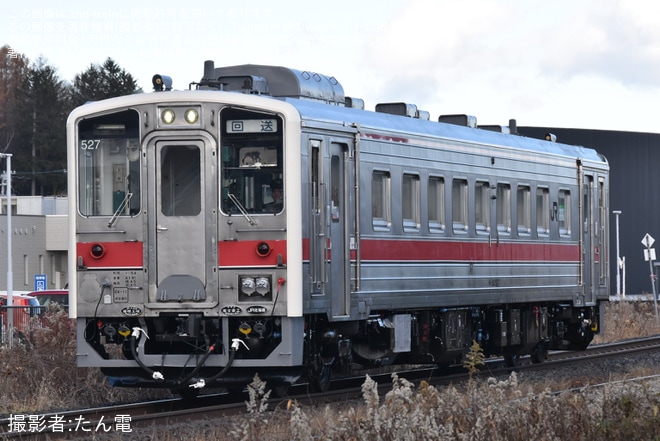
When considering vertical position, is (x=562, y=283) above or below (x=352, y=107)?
below

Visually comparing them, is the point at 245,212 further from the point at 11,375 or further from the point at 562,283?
the point at 562,283

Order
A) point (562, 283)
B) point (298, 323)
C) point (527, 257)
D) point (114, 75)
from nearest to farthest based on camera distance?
point (298, 323)
point (527, 257)
point (562, 283)
point (114, 75)

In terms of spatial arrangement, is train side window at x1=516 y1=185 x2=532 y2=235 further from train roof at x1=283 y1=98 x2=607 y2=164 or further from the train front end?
the train front end

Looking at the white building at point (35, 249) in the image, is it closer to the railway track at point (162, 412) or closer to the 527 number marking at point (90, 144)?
the railway track at point (162, 412)

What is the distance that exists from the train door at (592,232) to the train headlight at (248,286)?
9.56m

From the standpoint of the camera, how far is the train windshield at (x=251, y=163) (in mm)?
14273

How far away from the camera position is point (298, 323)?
1421 cm

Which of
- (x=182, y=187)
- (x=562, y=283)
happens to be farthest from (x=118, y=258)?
(x=562, y=283)

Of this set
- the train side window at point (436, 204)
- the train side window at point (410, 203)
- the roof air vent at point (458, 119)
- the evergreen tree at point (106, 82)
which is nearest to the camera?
the train side window at point (410, 203)

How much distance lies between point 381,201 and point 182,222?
2.93 m

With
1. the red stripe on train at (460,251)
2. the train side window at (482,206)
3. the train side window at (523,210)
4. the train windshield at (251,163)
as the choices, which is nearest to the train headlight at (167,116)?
the train windshield at (251,163)

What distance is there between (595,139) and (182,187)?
178 feet

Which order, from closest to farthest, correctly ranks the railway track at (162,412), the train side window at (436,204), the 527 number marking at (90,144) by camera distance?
the railway track at (162,412), the 527 number marking at (90,144), the train side window at (436,204)

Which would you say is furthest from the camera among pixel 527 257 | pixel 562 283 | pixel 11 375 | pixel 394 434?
pixel 562 283
